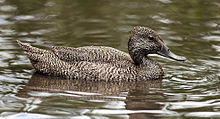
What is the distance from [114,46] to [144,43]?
6.60ft

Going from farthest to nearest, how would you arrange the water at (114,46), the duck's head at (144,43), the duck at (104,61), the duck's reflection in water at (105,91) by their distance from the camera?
the duck's head at (144,43)
the duck at (104,61)
the duck's reflection in water at (105,91)
the water at (114,46)

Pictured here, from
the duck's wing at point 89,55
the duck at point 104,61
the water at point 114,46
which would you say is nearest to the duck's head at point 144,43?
the duck at point 104,61

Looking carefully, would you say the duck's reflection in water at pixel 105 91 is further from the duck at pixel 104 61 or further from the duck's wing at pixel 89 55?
the duck's wing at pixel 89 55

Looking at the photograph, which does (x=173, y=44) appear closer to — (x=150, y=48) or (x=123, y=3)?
(x=150, y=48)

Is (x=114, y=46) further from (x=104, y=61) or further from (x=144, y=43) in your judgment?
(x=104, y=61)

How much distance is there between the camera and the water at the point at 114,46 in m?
9.10

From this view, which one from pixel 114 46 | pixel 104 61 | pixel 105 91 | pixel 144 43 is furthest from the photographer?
pixel 114 46

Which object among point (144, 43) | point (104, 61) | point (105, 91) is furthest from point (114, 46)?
point (105, 91)

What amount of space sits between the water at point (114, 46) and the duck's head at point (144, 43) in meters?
0.61

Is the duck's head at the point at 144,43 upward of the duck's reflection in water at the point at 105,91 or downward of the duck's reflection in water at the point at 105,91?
upward

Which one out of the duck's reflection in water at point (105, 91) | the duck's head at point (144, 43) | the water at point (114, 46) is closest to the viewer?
the water at point (114, 46)

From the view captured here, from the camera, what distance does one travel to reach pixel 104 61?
439 inches

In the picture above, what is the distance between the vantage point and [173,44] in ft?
44.3

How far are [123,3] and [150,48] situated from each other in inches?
222
